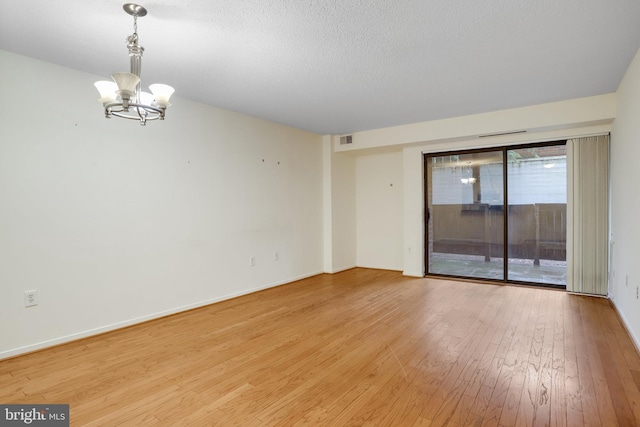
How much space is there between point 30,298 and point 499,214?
570 centimetres

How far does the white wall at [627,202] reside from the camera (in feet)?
9.12

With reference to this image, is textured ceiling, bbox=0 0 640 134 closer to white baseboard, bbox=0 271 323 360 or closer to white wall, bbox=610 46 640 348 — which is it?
white wall, bbox=610 46 640 348

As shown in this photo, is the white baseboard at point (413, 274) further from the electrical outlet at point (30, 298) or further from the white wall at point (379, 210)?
the electrical outlet at point (30, 298)

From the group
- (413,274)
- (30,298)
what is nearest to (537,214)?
(413,274)

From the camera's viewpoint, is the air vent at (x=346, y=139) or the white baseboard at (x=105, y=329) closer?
the white baseboard at (x=105, y=329)

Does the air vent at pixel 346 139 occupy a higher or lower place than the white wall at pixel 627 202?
higher

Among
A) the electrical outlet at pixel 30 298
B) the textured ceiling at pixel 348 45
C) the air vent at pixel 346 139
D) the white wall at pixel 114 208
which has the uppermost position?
the textured ceiling at pixel 348 45

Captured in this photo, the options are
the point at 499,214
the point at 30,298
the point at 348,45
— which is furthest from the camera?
the point at 499,214

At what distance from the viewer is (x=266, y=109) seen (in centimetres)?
430

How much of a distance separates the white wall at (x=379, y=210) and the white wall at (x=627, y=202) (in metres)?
2.98

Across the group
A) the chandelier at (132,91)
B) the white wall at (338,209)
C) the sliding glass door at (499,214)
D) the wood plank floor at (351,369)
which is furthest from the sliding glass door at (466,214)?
the chandelier at (132,91)

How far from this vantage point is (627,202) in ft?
10.2

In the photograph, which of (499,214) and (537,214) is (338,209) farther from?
(537,214)

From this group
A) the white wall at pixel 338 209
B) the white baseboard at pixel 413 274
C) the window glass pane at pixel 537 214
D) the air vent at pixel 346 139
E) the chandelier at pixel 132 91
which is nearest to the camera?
the chandelier at pixel 132 91
